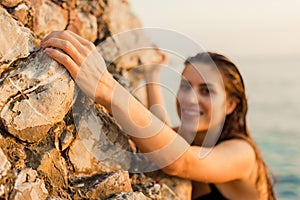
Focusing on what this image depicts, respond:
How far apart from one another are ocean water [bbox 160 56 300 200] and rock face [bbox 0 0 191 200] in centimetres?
140

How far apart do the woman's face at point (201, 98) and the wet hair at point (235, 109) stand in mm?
56

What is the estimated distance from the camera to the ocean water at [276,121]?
25.5 feet

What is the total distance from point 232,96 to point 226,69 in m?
0.29

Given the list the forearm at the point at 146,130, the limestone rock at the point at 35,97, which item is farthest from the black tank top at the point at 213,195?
the limestone rock at the point at 35,97

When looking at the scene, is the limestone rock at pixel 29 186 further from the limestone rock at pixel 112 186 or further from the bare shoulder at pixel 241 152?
the bare shoulder at pixel 241 152

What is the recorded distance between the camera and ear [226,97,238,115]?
477 centimetres

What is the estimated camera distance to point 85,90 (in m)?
3.33

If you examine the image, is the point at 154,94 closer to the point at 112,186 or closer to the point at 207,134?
the point at 207,134

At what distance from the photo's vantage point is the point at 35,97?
2.95m

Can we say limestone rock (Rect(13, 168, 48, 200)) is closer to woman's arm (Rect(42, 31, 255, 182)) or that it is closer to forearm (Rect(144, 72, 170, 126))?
woman's arm (Rect(42, 31, 255, 182))

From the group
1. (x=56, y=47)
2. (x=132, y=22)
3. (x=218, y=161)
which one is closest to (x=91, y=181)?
(x=56, y=47)

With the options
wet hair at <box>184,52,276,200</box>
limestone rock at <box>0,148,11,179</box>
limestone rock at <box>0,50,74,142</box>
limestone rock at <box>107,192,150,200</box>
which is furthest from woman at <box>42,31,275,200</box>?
limestone rock at <box>0,148,11,179</box>

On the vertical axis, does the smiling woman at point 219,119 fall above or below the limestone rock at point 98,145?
below

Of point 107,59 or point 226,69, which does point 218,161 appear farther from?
point 107,59
